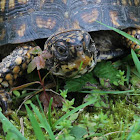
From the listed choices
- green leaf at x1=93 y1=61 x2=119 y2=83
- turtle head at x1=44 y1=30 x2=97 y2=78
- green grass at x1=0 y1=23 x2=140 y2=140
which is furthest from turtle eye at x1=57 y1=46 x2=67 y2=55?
green leaf at x1=93 y1=61 x2=119 y2=83

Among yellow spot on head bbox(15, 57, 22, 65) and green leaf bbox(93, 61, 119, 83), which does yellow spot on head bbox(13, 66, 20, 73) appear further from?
green leaf bbox(93, 61, 119, 83)

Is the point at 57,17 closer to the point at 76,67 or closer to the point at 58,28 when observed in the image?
the point at 58,28

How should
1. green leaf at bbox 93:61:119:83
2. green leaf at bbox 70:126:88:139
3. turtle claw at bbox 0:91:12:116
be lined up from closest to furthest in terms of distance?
green leaf at bbox 70:126:88:139 → turtle claw at bbox 0:91:12:116 → green leaf at bbox 93:61:119:83

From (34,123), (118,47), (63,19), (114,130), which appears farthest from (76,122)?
(118,47)

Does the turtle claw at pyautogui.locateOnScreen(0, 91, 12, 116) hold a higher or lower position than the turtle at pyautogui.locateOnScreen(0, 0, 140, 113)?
lower

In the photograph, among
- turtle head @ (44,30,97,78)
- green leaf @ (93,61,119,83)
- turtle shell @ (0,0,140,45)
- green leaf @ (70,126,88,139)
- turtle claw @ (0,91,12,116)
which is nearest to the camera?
green leaf @ (70,126,88,139)

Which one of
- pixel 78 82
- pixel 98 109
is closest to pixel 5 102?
pixel 78 82
